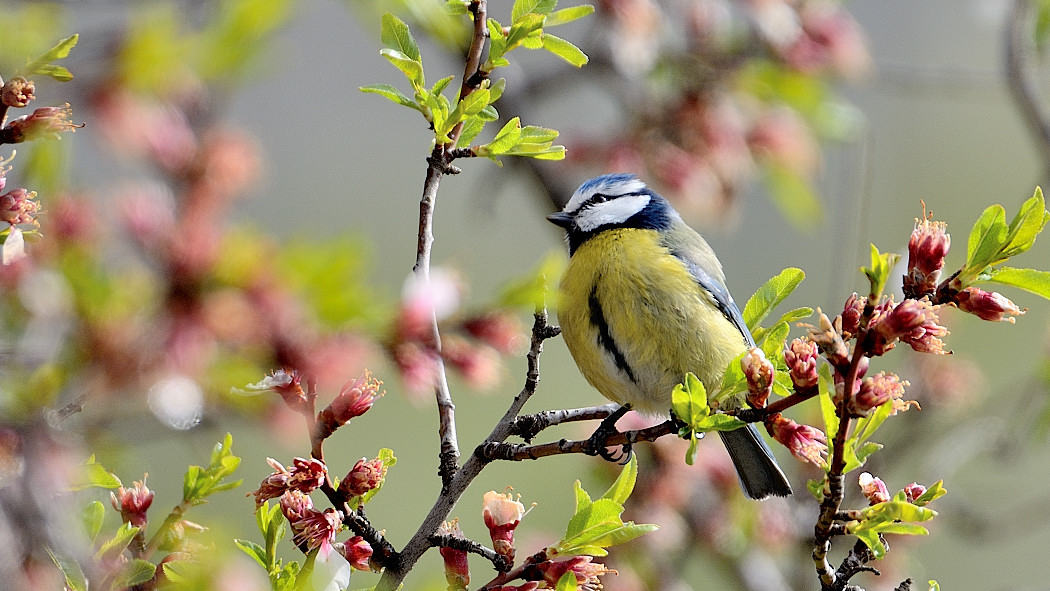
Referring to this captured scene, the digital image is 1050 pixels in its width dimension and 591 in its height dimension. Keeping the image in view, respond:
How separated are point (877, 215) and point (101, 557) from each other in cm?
531

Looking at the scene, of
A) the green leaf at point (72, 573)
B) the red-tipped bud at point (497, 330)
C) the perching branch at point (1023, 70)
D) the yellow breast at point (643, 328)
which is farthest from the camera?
the perching branch at point (1023, 70)

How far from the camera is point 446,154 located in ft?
3.80

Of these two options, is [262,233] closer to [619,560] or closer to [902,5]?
[619,560]

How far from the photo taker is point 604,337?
1.79 m

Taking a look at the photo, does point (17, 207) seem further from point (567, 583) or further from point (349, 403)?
point (567, 583)

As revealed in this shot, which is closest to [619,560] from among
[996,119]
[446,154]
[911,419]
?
[911,419]

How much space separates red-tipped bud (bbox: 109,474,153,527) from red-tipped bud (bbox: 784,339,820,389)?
0.74m

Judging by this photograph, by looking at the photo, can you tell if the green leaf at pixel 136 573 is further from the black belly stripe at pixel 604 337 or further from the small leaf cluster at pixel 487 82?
the black belly stripe at pixel 604 337

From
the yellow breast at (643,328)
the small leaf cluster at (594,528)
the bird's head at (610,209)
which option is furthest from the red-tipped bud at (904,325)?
the bird's head at (610,209)

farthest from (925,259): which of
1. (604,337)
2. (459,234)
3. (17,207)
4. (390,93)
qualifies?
(459,234)

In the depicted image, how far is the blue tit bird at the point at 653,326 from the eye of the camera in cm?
174

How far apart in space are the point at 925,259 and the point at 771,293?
18 centimetres

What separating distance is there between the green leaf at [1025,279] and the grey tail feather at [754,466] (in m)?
0.81

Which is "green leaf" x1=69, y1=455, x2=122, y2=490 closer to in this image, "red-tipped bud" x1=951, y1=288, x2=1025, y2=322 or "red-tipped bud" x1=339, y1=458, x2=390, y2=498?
"red-tipped bud" x1=339, y1=458, x2=390, y2=498
